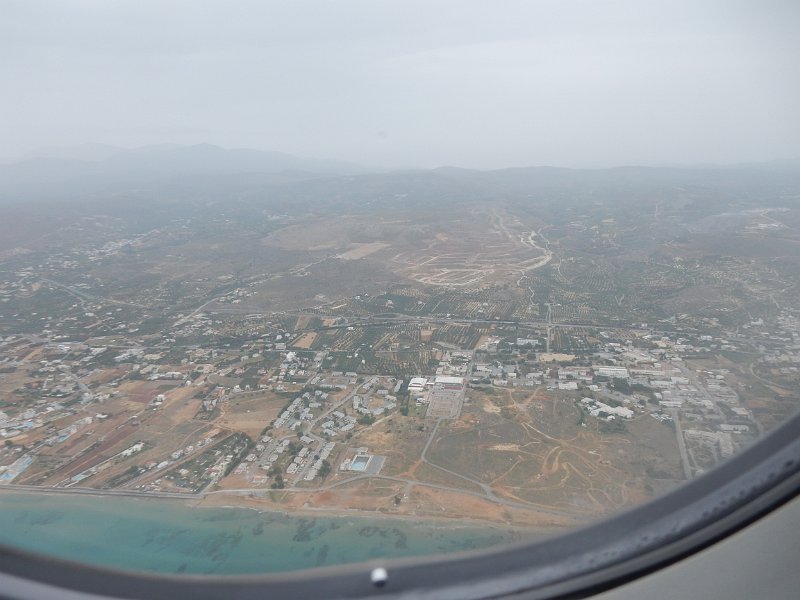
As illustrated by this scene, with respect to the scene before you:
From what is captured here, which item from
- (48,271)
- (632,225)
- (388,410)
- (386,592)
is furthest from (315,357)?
(632,225)

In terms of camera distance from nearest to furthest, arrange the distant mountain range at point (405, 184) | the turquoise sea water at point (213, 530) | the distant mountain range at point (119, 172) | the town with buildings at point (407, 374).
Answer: the turquoise sea water at point (213, 530)
the town with buildings at point (407, 374)
the distant mountain range at point (405, 184)
the distant mountain range at point (119, 172)

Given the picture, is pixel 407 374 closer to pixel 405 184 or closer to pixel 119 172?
pixel 405 184

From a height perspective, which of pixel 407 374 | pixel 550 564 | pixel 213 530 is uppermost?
pixel 550 564

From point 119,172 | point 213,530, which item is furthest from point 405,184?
point 119,172

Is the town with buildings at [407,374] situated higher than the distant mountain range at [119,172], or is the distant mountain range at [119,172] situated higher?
the distant mountain range at [119,172]

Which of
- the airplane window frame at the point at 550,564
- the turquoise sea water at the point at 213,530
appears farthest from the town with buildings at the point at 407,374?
the turquoise sea water at the point at 213,530

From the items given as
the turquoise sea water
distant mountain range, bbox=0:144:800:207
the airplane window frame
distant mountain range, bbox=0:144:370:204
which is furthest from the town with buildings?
distant mountain range, bbox=0:144:370:204

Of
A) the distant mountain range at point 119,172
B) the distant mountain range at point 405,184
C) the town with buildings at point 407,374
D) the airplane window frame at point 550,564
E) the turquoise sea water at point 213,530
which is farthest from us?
the distant mountain range at point 119,172

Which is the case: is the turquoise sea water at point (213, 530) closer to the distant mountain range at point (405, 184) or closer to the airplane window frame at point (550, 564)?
the airplane window frame at point (550, 564)

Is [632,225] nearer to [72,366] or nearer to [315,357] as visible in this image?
[315,357]
